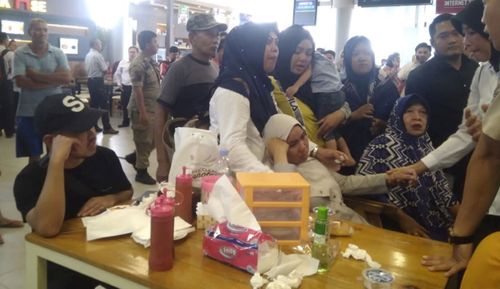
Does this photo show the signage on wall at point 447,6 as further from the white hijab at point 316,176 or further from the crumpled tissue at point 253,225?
the crumpled tissue at point 253,225

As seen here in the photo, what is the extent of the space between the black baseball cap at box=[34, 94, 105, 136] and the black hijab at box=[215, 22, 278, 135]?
24.6 inches

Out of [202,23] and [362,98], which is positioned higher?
[202,23]

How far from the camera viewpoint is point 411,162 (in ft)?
7.79

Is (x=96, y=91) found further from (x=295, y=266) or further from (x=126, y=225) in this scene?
(x=295, y=266)

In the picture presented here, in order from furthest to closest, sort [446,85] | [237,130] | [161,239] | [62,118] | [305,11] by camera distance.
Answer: [305,11] → [446,85] → [237,130] → [62,118] → [161,239]

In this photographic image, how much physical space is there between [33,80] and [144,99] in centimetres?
111

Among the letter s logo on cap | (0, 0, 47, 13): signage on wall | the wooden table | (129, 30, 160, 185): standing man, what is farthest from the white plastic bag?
(0, 0, 47, 13): signage on wall

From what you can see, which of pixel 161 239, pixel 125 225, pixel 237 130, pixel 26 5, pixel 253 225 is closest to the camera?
pixel 161 239

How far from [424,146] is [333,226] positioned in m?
1.16

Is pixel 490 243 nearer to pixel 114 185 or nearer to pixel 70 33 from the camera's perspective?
pixel 114 185

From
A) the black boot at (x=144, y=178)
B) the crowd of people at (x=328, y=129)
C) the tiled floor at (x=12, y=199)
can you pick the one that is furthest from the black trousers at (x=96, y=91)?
the crowd of people at (x=328, y=129)

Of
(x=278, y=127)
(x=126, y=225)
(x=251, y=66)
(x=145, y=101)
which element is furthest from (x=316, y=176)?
(x=145, y=101)

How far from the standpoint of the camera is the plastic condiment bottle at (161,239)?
3.81 feet

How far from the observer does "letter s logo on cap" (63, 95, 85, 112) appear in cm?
154
